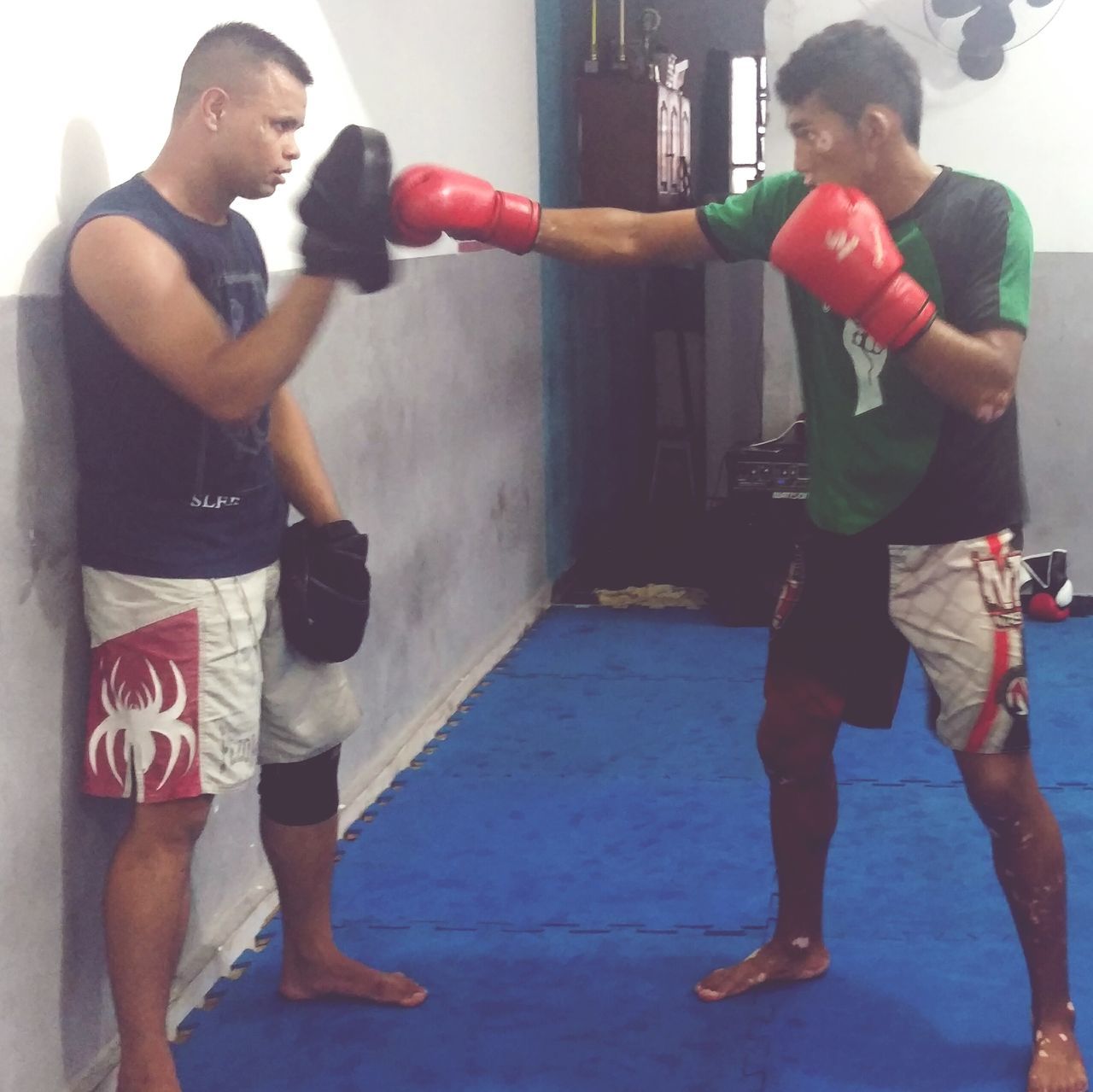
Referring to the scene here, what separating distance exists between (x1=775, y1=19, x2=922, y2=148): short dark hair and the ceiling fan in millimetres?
2683

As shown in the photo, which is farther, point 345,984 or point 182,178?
point 345,984

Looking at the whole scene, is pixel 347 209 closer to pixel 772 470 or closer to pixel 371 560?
pixel 371 560

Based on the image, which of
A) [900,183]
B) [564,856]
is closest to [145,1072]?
[564,856]

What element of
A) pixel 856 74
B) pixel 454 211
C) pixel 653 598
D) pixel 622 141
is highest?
pixel 622 141

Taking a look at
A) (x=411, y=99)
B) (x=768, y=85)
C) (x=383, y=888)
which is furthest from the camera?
(x=768, y=85)

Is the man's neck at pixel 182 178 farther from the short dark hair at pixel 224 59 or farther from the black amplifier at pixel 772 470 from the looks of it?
the black amplifier at pixel 772 470

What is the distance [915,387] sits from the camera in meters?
1.93

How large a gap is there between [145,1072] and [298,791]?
49 centimetres

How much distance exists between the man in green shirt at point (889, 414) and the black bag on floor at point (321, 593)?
0.47m

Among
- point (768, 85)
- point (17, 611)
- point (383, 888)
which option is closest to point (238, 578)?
point (17, 611)

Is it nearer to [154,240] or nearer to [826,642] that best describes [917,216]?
[826,642]

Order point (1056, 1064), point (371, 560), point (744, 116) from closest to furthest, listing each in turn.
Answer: point (1056, 1064)
point (371, 560)
point (744, 116)

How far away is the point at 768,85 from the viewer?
4445mm

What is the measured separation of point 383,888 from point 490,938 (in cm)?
30
